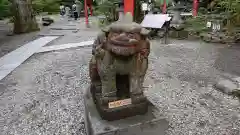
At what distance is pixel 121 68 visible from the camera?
1.65 meters

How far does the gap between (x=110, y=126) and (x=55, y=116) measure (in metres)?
1.13

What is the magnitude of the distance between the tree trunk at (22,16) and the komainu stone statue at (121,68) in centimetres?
765

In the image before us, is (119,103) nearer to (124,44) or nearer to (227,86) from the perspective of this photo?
(124,44)

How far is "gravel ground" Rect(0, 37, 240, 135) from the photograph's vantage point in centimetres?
241

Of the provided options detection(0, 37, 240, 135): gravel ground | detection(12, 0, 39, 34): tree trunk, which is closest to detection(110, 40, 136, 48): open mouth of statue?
detection(0, 37, 240, 135): gravel ground

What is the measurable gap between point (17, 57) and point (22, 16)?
3.91m

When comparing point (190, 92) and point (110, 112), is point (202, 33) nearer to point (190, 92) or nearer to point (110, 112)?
point (190, 92)

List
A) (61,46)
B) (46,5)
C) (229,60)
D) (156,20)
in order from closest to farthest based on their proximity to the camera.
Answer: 1. (229,60)
2. (61,46)
3. (156,20)
4. (46,5)

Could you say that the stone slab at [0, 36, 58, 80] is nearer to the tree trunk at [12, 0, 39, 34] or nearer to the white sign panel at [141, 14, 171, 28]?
the tree trunk at [12, 0, 39, 34]

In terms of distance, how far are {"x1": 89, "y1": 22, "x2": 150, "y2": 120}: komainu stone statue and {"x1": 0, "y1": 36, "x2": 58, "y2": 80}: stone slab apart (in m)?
2.82

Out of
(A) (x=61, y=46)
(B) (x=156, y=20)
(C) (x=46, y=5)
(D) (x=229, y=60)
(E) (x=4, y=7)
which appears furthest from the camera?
(C) (x=46, y=5)

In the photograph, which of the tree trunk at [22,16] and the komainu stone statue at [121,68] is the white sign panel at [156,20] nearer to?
the tree trunk at [22,16]

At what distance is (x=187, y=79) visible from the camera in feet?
12.2

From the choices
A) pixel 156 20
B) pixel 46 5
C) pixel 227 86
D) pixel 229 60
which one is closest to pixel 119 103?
pixel 227 86
